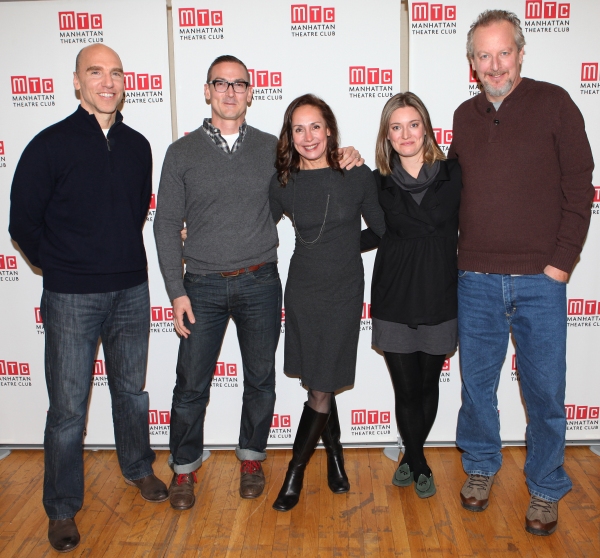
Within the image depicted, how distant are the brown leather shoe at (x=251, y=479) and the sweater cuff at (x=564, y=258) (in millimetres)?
1619

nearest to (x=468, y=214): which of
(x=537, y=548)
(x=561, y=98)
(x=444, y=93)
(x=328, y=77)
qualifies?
(x=561, y=98)

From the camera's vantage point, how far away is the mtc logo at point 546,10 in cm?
296

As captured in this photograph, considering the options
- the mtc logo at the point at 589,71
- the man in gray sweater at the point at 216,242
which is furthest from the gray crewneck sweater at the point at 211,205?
the mtc logo at the point at 589,71

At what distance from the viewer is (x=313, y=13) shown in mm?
2990

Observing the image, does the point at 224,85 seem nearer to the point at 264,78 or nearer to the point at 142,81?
the point at 264,78

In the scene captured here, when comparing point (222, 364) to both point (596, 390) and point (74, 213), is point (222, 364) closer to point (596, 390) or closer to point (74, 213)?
point (74, 213)

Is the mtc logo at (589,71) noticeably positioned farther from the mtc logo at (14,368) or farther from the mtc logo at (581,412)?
the mtc logo at (14,368)

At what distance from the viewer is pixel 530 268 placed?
2447mm

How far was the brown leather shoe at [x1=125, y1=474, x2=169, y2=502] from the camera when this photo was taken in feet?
9.24

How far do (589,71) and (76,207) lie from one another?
2.45 m

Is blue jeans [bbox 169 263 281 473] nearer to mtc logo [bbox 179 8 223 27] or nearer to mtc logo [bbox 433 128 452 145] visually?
mtc logo [bbox 433 128 452 145]

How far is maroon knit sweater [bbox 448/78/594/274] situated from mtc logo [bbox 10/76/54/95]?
6.74 ft

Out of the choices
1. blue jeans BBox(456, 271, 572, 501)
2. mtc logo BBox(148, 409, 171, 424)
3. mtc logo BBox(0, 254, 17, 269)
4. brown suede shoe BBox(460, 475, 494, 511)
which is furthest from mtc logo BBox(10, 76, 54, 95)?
brown suede shoe BBox(460, 475, 494, 511)

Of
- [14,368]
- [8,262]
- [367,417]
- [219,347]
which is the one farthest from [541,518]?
[8,262]
